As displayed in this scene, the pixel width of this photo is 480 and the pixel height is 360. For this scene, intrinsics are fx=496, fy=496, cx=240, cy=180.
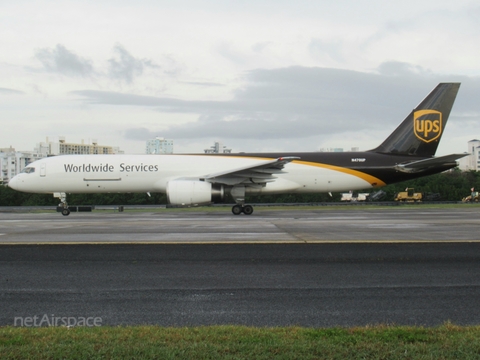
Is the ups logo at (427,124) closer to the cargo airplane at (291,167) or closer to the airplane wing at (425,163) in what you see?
the cargo airplane at (291,167)

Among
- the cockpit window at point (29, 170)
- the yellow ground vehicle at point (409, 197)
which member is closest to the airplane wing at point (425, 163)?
the cockpit window at point (29, 170)

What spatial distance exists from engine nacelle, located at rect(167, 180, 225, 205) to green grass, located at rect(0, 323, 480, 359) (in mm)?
20266

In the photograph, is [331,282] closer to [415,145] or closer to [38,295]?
[38,295]

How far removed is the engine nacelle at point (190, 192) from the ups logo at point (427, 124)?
12596 mm

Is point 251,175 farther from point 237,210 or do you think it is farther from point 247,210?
point 237,210

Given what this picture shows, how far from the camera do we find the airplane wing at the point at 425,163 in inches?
1083

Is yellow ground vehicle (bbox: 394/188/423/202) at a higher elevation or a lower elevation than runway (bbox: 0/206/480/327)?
higher

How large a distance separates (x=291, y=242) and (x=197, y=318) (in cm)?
681

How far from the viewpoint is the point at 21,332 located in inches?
206

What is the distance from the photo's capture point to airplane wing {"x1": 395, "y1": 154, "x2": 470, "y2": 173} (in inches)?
1083

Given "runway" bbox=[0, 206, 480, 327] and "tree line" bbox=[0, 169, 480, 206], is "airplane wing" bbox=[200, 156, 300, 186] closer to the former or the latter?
"runway" bbox=[0, 206, 480, 327]

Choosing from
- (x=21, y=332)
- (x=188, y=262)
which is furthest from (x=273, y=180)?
(x=21, y=332)

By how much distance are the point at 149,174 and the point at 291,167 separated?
326 inches

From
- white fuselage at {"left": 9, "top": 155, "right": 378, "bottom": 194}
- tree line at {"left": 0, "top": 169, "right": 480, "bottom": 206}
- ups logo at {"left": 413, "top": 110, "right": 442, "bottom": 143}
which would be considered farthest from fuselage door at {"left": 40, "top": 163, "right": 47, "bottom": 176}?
ups logo at {"left": 413, "top": 110, "right": 442, "bottom": 143}
